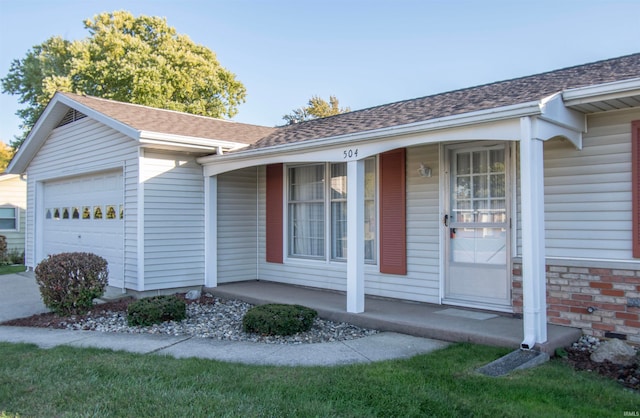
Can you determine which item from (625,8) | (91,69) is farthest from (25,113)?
(625,8)

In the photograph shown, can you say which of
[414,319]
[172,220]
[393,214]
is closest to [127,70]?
[172,220]

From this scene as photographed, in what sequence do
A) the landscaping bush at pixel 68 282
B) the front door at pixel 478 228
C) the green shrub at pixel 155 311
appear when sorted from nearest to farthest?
the front door at pixel 478 228, the green shrub at pixel 155 311, the landscaping bush at pixel 68 282

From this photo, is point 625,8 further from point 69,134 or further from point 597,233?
point 69,134

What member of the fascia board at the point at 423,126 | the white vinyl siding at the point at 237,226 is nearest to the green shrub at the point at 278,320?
the fascia board at the point at 423,126

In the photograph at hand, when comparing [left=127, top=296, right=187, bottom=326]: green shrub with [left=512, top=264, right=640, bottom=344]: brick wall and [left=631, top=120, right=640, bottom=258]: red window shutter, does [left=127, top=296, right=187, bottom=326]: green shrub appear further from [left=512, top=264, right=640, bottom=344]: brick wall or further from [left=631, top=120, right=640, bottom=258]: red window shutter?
[left=631, top=120, right=640, bottom=258]: red window shutter

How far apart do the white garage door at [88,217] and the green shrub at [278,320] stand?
3.93 metres

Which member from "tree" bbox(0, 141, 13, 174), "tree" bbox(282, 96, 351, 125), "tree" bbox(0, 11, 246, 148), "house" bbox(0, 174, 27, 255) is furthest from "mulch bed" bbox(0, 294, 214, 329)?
"tree" bbox(0, 141, 13, 174)

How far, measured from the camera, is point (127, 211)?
29.1 ft

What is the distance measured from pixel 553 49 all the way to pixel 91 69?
20.0 m

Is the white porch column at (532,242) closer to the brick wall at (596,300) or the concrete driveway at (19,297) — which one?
the brick wall at (596,300)

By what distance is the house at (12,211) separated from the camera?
1731 centimetres

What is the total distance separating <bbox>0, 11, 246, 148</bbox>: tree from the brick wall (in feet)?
69.9

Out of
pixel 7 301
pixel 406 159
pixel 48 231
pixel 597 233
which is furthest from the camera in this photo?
pixel 48 231

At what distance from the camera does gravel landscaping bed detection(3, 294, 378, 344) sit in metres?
6.04
